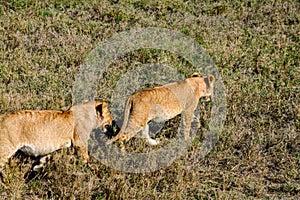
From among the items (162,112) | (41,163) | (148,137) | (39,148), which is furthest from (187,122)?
(39,148)

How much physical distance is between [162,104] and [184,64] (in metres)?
2.88

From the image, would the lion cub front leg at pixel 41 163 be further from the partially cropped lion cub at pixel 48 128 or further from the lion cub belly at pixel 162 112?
the lion cub belly at pixel 162 112

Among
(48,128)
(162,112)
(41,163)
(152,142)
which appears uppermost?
(48,128)

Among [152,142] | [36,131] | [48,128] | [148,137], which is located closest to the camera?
[36,131]

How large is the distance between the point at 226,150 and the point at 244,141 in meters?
0.45

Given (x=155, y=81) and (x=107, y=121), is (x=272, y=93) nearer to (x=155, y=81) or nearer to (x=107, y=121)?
(x=155, y=81)

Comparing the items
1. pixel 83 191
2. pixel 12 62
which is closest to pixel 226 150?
pixel 83 191

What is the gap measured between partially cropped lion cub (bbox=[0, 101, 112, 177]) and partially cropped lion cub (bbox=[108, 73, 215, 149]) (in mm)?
326

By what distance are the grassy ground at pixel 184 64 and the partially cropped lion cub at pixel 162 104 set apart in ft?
1.48

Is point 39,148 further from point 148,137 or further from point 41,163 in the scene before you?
point 148,137

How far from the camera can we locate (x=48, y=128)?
580cm

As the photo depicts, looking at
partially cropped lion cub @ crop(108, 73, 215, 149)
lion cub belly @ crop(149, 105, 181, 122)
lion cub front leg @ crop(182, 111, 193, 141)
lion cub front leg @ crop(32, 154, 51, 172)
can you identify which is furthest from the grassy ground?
lion cub belly @ crop(149, 105, 181, 122)

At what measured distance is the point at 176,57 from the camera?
991 cm

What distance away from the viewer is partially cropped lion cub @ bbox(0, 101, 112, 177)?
5.43m
